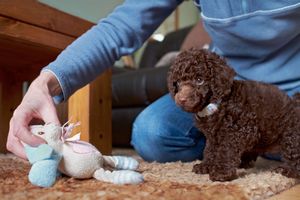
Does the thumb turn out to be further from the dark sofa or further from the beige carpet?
the dark sofa

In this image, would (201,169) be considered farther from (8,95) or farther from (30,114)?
(8,95)

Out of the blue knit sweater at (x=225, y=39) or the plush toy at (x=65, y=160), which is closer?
the plush toy at (x=65, y=160)

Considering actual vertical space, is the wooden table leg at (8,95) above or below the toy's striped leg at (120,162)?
above

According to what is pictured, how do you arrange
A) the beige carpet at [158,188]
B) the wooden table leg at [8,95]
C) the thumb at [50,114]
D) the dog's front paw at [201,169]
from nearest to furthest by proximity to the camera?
the beige carpet at [158,188]
the thumb at [50,114]
the dog's front paw at [201,169]
the wooden table leg at [8,95]

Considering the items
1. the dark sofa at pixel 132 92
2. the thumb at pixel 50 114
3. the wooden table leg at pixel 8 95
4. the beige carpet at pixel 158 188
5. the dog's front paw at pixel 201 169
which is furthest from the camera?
the dark sofa at pixel 132 92

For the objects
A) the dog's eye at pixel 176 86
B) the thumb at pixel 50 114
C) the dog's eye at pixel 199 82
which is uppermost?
the dog's eye at pixel 199 82

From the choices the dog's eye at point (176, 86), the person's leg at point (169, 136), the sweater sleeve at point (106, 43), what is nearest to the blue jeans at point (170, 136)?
the person's leg at point (169, 136)

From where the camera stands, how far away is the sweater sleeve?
29.1 inches

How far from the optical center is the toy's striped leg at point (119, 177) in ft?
2.00

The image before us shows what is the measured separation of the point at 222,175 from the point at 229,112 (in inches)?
4.4

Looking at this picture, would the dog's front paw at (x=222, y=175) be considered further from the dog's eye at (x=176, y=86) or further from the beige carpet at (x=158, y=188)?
the dog's eye at (x=176, y=86)

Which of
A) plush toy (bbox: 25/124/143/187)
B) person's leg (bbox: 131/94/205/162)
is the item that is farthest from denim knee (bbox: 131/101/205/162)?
plush toy (bbox: 25/124/143/187)

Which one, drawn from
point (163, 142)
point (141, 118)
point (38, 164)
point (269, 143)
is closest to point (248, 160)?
point (269, 143)

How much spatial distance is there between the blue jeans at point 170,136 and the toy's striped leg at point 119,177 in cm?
39
